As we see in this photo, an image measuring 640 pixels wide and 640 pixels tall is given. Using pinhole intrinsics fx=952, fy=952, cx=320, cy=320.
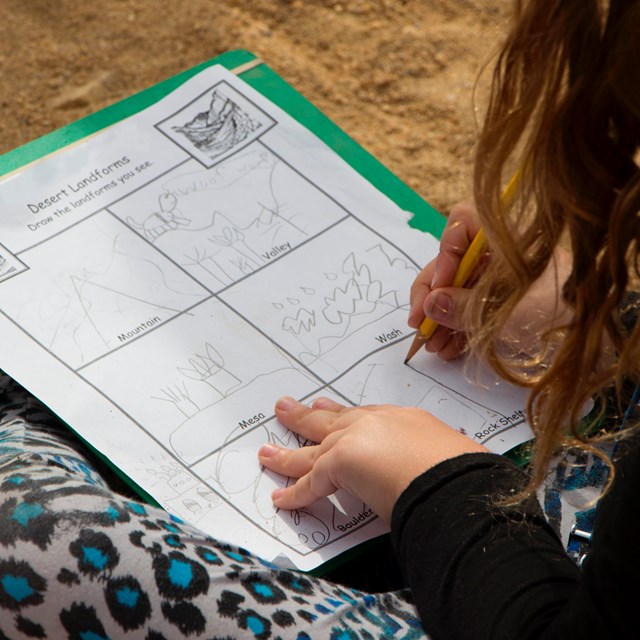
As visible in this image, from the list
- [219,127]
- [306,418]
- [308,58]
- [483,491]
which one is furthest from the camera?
[308,58]

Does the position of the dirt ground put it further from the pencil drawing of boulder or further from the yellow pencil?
the yellow pencil

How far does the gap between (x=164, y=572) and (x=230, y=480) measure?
0.45 feet

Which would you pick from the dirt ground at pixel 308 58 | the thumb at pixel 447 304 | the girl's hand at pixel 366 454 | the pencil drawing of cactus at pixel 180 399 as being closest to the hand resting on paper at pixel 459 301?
the thumb at pixel 447 304

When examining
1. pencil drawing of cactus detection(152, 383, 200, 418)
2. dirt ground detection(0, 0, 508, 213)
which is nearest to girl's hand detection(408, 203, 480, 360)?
pencil drawing of cactus detection(152, 383, 200, 418)

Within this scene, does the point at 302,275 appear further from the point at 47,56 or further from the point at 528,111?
the point at 47,56

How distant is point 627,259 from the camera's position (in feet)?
2.33

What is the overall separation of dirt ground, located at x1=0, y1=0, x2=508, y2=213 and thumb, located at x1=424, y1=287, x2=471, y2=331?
1.89 ft

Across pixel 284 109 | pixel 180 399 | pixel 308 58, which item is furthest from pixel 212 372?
pixel 308 58

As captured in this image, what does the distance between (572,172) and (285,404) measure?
0.37 m

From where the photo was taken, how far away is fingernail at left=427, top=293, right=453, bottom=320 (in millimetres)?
917

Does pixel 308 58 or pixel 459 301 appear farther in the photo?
pixel 308 58

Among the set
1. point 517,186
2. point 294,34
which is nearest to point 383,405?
point 517,186

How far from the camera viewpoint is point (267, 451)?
88 centimetres

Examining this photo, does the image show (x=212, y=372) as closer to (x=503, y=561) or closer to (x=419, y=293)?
(x=419, y=293)
